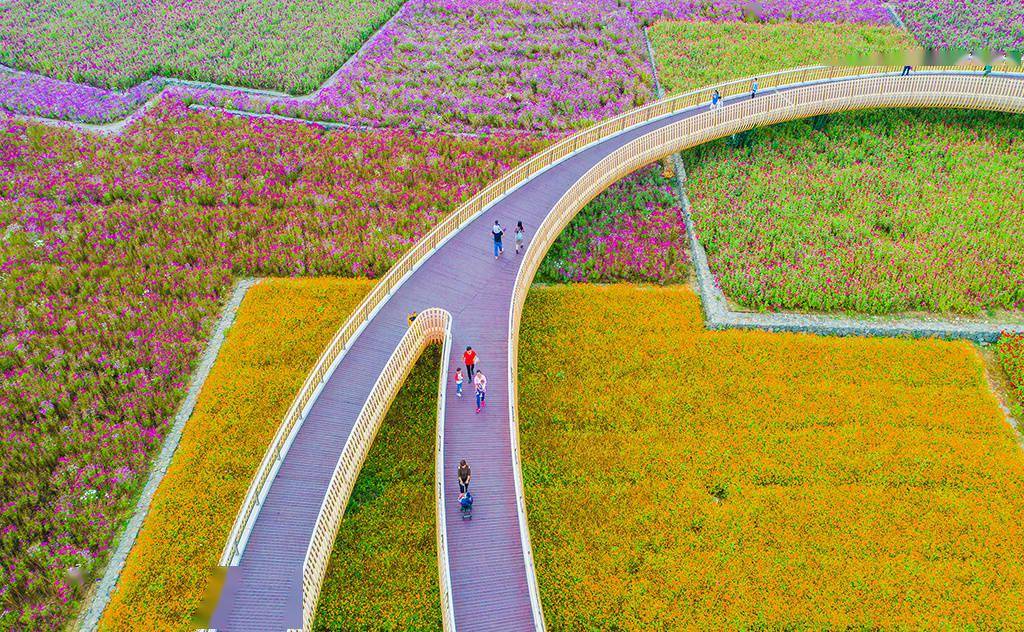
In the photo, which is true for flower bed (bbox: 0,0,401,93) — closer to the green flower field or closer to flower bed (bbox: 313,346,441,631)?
the green flower field

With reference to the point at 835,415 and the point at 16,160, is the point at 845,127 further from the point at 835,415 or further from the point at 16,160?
the point at 16,160

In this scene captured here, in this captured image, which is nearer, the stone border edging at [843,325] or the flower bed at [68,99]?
the stone border edging at [843,325]

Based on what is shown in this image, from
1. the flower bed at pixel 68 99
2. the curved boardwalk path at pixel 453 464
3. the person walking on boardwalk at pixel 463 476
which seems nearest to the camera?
the curved boardwalk path at pixel 453 464

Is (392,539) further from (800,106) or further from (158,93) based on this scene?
(158,93)

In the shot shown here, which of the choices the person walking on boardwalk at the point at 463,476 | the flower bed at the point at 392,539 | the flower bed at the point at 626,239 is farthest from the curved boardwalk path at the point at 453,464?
the flower bed at the point at 626,239

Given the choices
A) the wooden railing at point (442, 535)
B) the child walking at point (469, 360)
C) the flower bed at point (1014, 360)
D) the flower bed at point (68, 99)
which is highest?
the flower bed at point (68, 99)

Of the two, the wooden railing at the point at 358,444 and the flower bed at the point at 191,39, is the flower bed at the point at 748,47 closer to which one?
the flower bed at the point at 191,39
